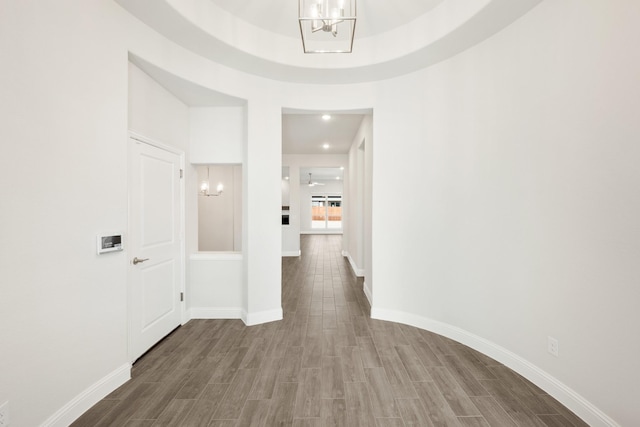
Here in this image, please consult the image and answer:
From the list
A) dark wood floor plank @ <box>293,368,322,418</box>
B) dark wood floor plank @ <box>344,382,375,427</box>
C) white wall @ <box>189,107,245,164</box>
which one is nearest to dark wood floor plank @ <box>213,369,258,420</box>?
dark wood floor plank @ <box>293,368,322,418</box>

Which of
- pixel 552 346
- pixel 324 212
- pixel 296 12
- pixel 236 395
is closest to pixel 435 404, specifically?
pixel 552 346

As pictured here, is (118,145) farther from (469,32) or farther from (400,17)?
(469,32)

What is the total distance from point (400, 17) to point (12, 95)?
10.5ft

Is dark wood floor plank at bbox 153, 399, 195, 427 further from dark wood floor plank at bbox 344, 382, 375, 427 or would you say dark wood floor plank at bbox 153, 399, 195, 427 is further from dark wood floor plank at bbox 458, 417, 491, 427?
dark wood floor plank at bbox 458, 417, 491, 427

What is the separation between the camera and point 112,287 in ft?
7.06

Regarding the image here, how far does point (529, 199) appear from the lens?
2.26 metres

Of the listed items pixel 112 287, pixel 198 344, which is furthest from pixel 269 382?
pixel 112 287

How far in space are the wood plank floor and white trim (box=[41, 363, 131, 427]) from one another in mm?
51

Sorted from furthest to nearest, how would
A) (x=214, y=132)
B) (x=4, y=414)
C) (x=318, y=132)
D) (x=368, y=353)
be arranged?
(x=318, y=132)
(x=214, y=132)
(x=368, y=353)
(x=4, y=414)

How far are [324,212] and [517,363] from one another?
510 inches

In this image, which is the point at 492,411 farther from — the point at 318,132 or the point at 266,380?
the point at 318,132

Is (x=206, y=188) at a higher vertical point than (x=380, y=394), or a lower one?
higher

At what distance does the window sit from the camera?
49.3 feet

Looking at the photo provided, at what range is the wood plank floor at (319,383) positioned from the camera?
1845mm
